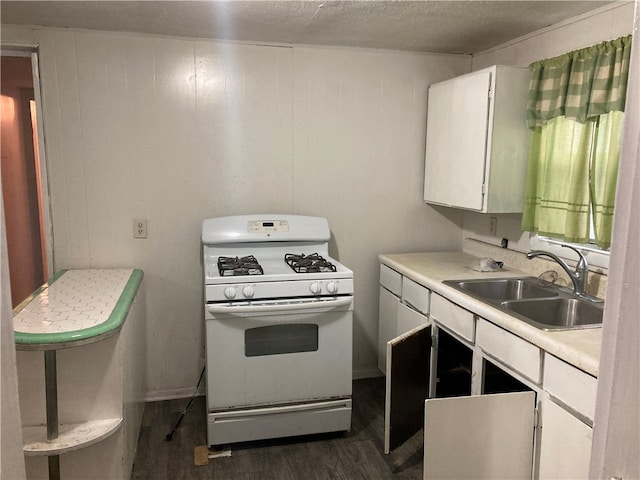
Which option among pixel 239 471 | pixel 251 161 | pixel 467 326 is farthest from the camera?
pixel 251 161

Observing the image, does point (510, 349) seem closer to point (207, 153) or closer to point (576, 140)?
point (576, 140)

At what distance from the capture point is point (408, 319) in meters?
2.82

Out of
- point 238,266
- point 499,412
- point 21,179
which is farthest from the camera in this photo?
point 21,179

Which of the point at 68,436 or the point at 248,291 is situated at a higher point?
the point at 248,291

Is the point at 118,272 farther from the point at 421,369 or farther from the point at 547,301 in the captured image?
the point at 547,301

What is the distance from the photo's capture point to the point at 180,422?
2.80 m

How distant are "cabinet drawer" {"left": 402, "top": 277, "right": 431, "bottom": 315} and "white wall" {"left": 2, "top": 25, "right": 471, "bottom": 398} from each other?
494mm

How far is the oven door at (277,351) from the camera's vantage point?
2428 millimetres

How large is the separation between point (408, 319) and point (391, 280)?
322 mm

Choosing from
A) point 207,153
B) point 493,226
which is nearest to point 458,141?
point 493,226

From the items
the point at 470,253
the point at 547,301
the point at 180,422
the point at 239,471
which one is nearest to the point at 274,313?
the point at 239,471

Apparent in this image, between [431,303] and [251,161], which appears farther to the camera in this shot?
[251,161]

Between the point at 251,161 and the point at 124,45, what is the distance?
928 mm

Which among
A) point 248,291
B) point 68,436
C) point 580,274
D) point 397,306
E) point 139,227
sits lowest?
point 68,436
